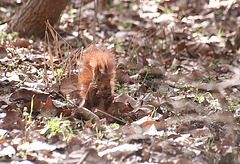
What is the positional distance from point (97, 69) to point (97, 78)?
8 cm

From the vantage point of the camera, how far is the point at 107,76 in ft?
9.28

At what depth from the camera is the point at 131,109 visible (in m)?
3.03

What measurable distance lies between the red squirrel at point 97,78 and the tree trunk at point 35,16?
2208 millimetres

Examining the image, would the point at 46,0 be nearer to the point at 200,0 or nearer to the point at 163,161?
the point at 163,161

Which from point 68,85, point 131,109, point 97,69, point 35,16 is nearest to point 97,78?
point 97,69

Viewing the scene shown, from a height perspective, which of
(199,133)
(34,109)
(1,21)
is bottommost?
(199,133)

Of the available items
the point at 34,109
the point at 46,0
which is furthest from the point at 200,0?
the point at 34,109

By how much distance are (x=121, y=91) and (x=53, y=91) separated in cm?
73

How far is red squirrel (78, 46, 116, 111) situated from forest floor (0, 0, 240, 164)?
137mm

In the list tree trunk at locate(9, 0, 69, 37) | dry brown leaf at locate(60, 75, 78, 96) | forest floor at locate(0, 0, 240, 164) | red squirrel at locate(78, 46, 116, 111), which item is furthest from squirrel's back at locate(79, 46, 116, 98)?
tree trunk at locate(9, 0, 69, 37)

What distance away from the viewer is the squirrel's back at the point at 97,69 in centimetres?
279

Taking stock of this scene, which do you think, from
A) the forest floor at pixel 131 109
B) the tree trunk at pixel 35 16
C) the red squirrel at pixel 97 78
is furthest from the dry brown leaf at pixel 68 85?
the tree trunk at pixel 35 16

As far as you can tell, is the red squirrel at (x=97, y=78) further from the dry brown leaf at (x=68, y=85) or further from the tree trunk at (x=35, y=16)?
the tree trunk at (x=35, y=16)

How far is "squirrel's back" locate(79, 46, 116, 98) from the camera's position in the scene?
2.79 meters
